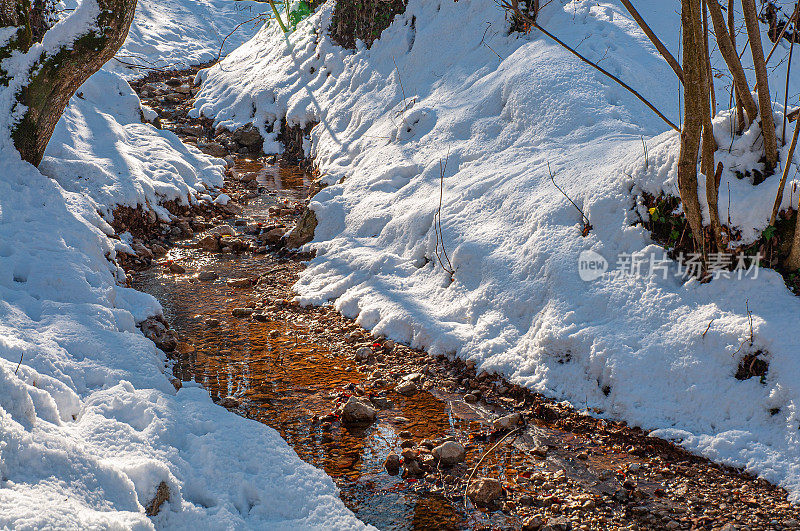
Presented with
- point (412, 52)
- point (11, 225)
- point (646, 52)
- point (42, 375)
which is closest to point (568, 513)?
point (42, 375)

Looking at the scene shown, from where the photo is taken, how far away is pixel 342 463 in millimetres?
3889

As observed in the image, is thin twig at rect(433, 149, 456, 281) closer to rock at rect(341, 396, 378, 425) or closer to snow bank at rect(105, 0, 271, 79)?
rock at rect(341, 396, 378, 425)

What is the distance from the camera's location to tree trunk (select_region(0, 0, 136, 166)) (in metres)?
6.01

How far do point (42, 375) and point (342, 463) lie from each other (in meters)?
1.89

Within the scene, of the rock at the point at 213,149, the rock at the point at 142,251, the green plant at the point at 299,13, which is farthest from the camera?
the green plant at the point at 299,13

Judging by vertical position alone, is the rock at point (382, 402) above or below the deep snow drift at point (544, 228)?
below

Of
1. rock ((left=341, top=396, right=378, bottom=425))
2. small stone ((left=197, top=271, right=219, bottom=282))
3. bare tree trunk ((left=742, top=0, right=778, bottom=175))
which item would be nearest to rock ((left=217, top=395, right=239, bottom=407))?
rock ((left=341, top=396, right=378, bottom=425))

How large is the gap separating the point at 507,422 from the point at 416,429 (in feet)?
2.14

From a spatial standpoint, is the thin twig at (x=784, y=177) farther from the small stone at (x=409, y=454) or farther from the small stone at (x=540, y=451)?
the small stone at (x=409, y=454)

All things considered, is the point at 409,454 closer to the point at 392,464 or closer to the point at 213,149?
the point at 392,464

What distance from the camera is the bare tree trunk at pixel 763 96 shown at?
4203 millimetres

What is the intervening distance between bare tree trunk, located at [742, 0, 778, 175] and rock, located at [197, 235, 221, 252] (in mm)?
5946

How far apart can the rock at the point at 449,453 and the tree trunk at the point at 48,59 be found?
17.6 ft

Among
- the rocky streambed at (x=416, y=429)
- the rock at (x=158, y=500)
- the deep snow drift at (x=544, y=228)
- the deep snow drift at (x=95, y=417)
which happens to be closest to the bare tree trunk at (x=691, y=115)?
the deep snow drift at (x=544, y=228)
